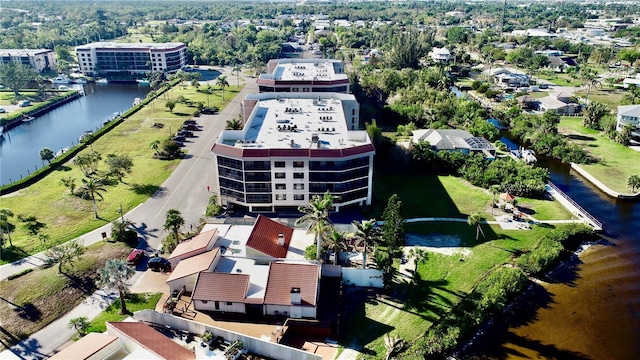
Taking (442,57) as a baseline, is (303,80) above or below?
above

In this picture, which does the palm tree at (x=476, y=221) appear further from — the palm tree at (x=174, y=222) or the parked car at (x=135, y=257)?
the parked car at (x=135, y=257)

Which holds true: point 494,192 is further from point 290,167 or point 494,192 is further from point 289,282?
point 289,282

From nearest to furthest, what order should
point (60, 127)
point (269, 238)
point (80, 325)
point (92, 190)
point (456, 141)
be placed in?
point (80, 325) → point (269, 238) → point (92, 190) → point (456, 141) → point (60, 127)

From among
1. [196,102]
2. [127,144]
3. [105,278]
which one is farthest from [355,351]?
[196,102]

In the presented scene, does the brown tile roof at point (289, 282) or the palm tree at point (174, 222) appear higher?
the palm tree at point (174, 222)

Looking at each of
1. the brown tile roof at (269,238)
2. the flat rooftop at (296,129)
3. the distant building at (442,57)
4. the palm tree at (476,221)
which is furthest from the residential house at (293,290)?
the distant building at (442,57)

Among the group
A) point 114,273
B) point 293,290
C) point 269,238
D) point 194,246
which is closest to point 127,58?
point 194,246

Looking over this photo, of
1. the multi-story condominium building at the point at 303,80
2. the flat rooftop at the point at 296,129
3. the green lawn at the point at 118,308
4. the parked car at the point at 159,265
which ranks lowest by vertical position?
the green lawn at the point at 118,308

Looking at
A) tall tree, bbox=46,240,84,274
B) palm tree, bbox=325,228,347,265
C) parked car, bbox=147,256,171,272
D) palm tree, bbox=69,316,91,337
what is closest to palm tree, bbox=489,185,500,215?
palm tree, bbox=325,228,347,265
